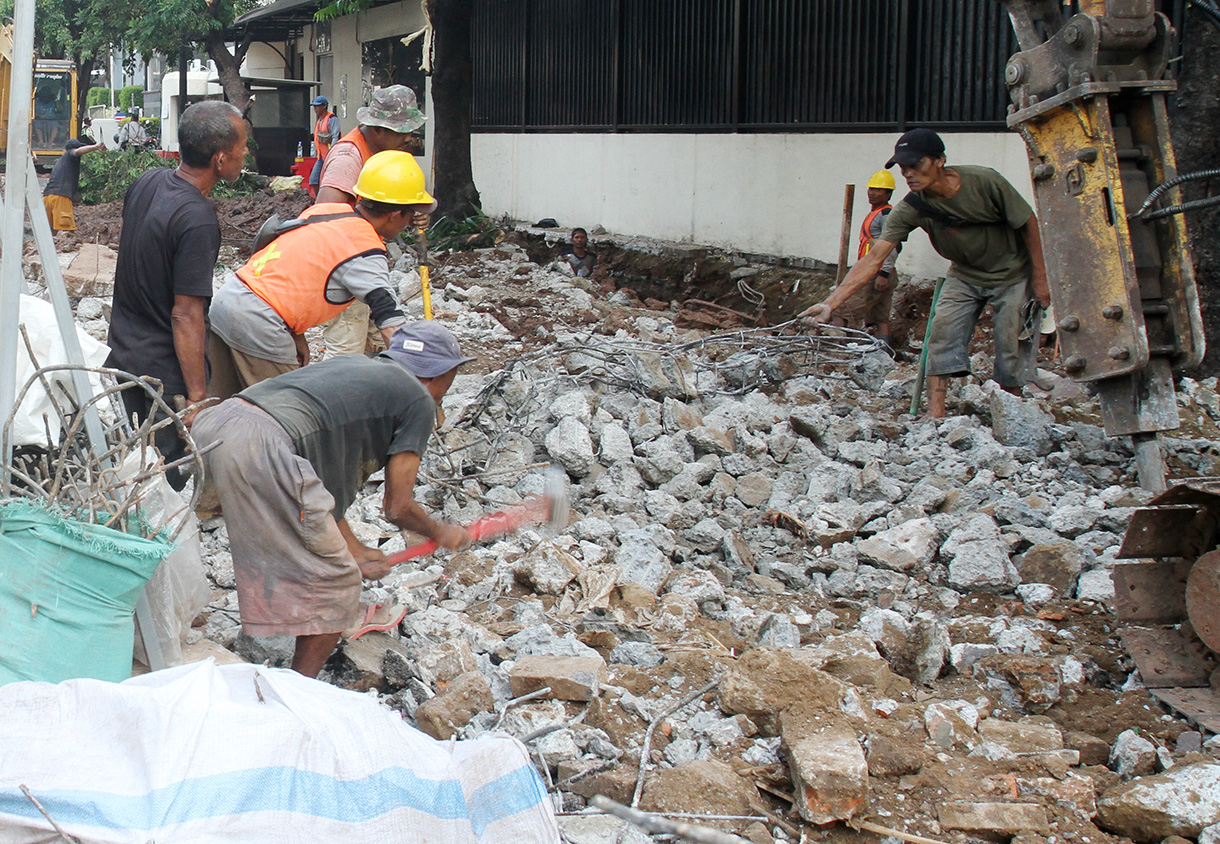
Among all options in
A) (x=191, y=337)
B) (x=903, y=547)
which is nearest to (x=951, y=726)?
(x=903, y=547)

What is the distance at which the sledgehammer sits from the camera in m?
3.38

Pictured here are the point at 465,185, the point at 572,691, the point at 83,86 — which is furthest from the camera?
the point at 83,86

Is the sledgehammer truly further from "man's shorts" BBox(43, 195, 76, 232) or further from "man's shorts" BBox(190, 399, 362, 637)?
"man's shorts" BBox(43, 195, 76, 232)

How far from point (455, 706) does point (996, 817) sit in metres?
1.39

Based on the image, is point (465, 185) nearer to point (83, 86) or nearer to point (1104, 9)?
point (1104, 9)

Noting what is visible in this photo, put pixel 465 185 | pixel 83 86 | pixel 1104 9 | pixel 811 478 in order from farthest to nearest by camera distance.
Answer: pixel 83 86
pixel 465 185
pixel 811 478
pixel 1104 9

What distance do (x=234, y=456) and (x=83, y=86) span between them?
119 feet

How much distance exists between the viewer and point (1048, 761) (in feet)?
9.69

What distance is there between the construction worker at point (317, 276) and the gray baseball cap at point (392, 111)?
57.6 inches

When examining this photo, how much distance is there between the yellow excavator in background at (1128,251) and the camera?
3.37 meters

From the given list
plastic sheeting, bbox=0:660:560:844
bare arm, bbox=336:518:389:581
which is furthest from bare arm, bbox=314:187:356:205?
plastic sheeting, bbox=0:660:560:844

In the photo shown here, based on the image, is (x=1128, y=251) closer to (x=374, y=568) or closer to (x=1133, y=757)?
(x=1133, y=757)

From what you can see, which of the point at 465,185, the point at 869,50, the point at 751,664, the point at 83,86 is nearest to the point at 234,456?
the point at 751,664

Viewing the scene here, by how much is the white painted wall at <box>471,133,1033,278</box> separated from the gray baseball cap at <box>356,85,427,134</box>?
4.36 meters
